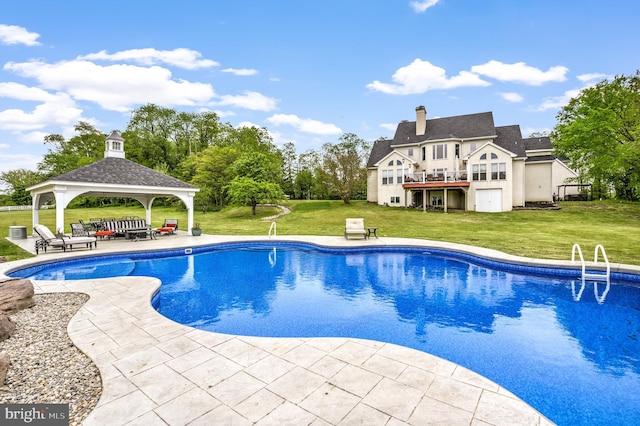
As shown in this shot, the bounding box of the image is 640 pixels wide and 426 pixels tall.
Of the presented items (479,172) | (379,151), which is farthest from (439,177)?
(379,151)

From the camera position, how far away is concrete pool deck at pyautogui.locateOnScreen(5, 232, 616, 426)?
9.02 ft

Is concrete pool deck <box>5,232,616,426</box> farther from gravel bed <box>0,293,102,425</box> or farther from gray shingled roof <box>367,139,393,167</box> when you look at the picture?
gray shingled roof <box>367,139,393,167</box>

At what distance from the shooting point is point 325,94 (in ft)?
82.0

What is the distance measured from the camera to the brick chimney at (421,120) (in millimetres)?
29125

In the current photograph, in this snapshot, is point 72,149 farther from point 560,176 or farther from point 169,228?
point 560,176

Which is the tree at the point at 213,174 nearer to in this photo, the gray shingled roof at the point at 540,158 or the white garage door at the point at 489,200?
the white garage door at the point at 489,200

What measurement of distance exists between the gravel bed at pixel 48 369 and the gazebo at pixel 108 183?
28.3 feet

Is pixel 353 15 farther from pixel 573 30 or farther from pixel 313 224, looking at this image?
pixel 313 224

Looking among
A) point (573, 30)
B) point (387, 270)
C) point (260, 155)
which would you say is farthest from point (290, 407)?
point (260, 155)

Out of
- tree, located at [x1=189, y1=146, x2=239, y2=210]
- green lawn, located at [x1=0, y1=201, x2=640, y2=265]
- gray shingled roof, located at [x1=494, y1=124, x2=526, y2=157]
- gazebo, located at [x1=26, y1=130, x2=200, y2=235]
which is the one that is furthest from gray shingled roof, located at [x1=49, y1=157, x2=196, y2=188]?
gray shingled roof, located at [x1=494, y1=124, x2=526, y2=157]

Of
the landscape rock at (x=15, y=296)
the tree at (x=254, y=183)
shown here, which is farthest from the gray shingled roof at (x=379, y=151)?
the landscape rock at (x=15, y=296)

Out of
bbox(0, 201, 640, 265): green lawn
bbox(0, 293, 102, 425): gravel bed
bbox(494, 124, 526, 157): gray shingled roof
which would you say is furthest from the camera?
bbox(494, 124, 526, 157): gray shingled roof

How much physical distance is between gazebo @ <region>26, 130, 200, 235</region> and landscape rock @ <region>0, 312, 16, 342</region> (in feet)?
28.1

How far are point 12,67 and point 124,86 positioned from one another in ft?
74.9
